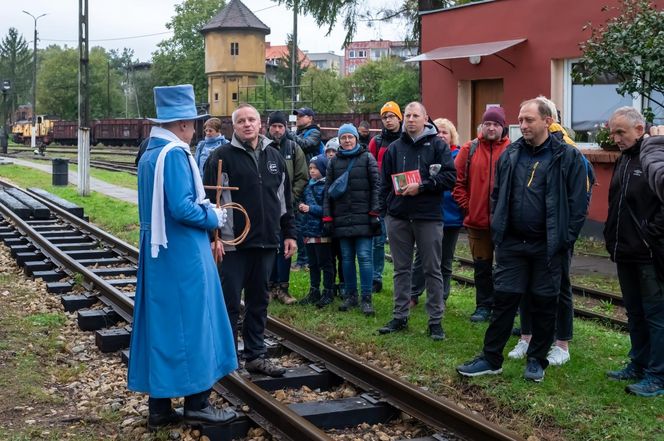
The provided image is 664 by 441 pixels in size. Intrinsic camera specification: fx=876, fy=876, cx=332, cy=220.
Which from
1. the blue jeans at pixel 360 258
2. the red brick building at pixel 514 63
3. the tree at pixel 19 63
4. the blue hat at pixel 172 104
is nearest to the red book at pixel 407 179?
the blue jeans at pixel 360 258

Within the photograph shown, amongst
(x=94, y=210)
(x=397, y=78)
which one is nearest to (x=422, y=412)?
(x=94, y=210)

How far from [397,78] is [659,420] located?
76.3 metres

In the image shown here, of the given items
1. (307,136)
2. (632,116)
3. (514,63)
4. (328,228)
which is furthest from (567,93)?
(632,116)

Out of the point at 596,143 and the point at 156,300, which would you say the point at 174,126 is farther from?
the point at 596,143

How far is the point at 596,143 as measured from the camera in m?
16.1

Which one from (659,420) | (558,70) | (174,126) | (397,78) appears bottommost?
(659,420)

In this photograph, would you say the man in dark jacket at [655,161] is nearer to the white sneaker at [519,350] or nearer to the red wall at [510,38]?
the white sneaker at [519,350]

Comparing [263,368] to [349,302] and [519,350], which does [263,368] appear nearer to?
[519,350]

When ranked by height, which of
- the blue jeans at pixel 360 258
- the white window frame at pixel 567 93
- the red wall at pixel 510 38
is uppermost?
the red wall at pixel 510 38

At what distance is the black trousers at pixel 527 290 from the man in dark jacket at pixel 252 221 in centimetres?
175

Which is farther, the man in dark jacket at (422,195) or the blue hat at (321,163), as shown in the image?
the blue hat at (321,163)

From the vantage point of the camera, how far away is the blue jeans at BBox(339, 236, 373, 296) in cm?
907

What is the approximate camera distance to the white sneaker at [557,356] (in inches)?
285

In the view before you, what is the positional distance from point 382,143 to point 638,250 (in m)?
4.05
